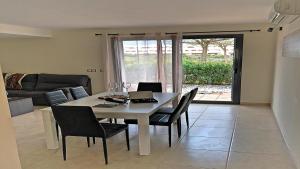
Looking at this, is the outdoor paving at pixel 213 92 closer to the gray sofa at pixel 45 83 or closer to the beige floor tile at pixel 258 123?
the beige floor tile at pixel 258 123

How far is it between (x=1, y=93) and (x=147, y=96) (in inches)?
115

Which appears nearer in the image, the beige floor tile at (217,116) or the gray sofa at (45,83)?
the beige floor tile at (217,116)

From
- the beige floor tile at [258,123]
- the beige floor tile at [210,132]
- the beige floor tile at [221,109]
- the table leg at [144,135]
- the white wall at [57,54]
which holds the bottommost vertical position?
the beige floor tile at [210,132]

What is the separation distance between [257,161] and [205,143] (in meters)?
0.78

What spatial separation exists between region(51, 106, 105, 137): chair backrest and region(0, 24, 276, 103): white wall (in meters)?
3.93

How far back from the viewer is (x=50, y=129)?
3379mm

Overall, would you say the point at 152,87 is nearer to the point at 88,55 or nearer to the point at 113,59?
the point at 113,59

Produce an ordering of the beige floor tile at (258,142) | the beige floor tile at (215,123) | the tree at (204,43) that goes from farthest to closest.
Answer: the tree at (204,43)
the beige floor tile at (215,123)
the beige floor tile at (258,142)

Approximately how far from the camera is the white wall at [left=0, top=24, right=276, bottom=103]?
5.66 metres

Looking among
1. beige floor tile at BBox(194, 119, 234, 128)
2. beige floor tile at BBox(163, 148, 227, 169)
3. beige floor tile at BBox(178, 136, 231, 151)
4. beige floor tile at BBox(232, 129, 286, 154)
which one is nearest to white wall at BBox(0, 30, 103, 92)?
beige floor tile at BBox(194, 119, 234, 128)

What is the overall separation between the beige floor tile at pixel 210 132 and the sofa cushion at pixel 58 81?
146 inches

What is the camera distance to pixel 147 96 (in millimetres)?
3666

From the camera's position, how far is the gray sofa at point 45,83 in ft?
21.1

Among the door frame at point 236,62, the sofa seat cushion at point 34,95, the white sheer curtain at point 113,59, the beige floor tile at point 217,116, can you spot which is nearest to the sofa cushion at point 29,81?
the sofa seat cushion at point 34,95
